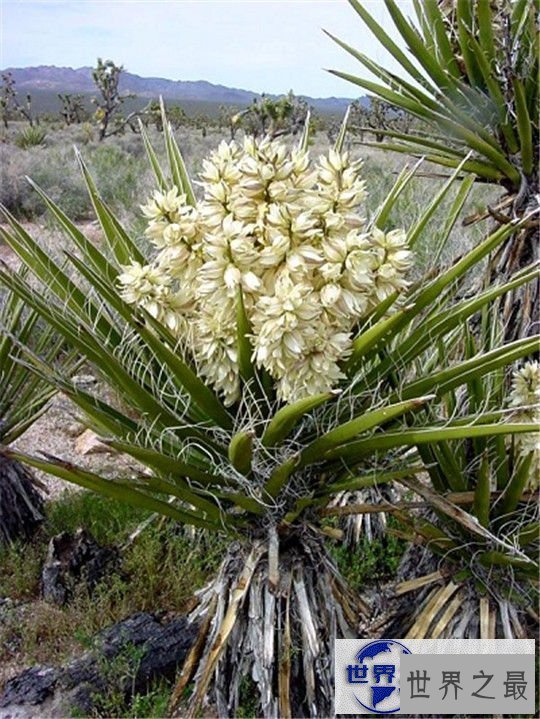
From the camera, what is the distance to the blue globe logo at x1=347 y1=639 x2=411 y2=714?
1.92 meters

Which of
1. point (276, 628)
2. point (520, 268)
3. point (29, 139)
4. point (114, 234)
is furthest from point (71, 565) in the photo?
point (29, 139)

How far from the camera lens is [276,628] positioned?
1817 millimetres

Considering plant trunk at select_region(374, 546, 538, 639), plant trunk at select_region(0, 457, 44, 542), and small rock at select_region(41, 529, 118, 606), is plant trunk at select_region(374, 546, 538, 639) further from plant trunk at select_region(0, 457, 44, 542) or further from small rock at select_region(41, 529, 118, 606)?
plant trunk at select_region(0, 457, 44, 542)

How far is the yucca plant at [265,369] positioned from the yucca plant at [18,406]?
1.01 m

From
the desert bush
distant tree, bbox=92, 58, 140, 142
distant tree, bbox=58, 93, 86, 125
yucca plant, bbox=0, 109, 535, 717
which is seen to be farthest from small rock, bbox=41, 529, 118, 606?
distant tree, bbox=58, 93, 86, 125

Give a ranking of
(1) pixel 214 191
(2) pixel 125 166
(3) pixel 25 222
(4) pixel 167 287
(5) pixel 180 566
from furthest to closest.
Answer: (2) pixel 125 166 → (3) pixel 25 222 → (5) pixel 180 566 → (4) pixel 167 287 → (1) pixel 214 191

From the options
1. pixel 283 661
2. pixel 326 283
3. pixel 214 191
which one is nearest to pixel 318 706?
pixel 283 661

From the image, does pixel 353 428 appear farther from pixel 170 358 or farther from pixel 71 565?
pixel 71 565

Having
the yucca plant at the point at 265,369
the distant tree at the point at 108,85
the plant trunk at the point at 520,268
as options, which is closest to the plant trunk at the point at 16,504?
the yucca plant at the point at 265,369

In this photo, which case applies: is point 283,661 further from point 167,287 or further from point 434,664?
point 167,287

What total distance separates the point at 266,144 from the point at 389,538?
2.15m

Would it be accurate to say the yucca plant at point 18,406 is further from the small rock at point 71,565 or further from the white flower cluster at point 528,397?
the white flower cluster at point 528,397

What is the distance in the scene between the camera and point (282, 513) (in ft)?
5.84

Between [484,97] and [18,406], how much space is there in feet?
6.99
